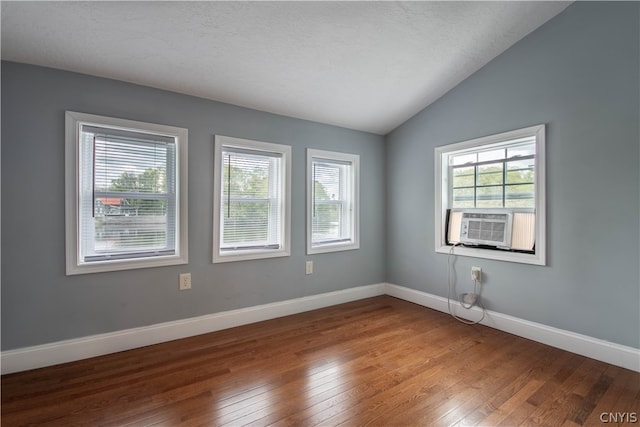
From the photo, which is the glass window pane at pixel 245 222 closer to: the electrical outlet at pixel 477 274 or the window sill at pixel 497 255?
the window sill at pixel 497 255

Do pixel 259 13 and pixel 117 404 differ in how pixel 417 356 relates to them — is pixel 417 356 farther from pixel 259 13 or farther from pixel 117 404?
pixel 259 13

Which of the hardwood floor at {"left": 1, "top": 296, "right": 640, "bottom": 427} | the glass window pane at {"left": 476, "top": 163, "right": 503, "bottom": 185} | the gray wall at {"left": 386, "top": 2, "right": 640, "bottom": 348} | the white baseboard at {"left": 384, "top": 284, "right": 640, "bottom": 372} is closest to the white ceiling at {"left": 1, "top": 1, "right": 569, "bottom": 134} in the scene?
the gray wall at {"left": 386, "top": 2, "right": 640, "bottom": 348}

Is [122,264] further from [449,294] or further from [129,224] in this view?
[449,294]

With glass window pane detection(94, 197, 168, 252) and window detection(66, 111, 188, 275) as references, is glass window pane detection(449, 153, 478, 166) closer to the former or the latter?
window detection(66, 111, 188, 275)

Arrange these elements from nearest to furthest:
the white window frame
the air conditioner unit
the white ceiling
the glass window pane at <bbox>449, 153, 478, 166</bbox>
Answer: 1. the white ceiling
2. the white window frame
3. the air conditioner unit
4. the glass window pane at <bbox>449, 153, 478, 166</bbox>

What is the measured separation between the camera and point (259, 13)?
199 centimetres

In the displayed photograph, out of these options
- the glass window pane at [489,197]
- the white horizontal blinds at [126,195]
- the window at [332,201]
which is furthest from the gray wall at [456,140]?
the glass window pane at [489,197]

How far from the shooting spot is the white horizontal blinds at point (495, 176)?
272 centimetres

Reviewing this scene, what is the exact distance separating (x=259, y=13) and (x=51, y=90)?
1666 millimetres

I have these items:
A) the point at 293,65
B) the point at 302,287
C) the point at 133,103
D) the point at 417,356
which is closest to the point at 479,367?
the point at 417,356

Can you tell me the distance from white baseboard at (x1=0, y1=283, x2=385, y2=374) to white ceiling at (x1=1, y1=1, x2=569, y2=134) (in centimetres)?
209

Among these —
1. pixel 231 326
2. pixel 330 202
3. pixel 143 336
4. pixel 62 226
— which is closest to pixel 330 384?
pixel 231 326

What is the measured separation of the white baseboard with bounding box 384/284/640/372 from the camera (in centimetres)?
212

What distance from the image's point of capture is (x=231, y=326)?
287 cm
